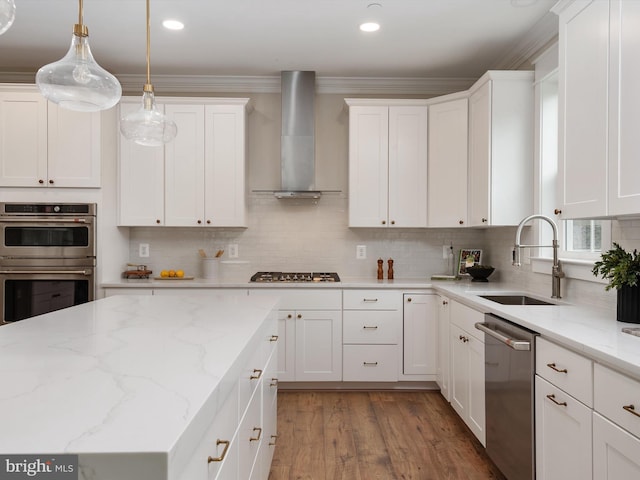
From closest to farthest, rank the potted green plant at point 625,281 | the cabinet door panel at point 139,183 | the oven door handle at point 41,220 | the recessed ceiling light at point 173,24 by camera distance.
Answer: the potted green plant at point 625,281 < the recessed ceiling light at point 173,24 < the oven door handle at point 41,220 < the cabinet door panel at point 139,183

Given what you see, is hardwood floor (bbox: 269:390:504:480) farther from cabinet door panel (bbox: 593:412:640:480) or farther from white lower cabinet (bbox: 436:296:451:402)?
cabinet door panel (bbox: 593:412:640:480)

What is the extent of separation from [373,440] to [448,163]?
2280mm

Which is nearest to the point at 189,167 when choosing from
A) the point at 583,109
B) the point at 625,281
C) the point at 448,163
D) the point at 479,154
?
the point at 448,163

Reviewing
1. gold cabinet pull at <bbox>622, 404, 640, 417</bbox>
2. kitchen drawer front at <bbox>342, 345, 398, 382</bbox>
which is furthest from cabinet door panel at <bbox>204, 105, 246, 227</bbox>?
gold cabinet pull at <bbox>622, 404, 640, 417</bbox>

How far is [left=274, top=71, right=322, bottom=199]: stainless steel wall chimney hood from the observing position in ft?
13.4

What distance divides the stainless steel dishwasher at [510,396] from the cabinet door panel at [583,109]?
26.8 inches

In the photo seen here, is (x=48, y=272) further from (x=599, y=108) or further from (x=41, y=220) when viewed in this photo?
(x=599, y=108)

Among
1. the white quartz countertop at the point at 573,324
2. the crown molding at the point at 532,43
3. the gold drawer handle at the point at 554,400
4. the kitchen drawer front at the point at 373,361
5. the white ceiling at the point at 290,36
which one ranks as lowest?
the kitchen drawer front at the point at 373,361

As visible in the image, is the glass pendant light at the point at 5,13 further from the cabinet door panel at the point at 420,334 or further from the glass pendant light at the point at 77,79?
the cabinet door panel at the point at 420,334

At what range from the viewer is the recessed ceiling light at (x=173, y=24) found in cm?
317

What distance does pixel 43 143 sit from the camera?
3.69 m

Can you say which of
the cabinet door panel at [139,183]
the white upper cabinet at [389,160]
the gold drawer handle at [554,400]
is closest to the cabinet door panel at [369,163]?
the white upper cabinet at [389,160]

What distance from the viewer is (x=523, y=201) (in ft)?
11.1

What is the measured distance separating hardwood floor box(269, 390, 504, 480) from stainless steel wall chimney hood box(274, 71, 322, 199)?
1.80m
